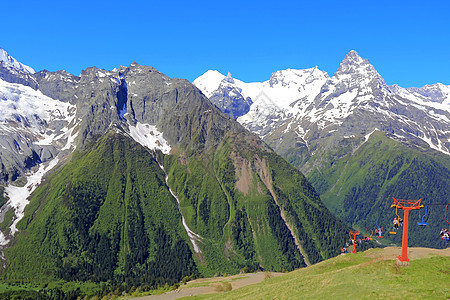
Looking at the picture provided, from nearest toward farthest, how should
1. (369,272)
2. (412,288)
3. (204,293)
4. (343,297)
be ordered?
(412,288)
(343,297)
(369,272)
(204,293)

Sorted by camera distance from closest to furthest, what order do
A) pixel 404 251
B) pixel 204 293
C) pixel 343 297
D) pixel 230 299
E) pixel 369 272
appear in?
1. pixel 343 297
2. pixel 404 251
3. pixel 369 272
4. pixel 230 299
5. pixel 204 293

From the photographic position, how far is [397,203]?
76312 mm

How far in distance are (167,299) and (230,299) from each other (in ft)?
250

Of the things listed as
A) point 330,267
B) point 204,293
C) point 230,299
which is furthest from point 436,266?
point 204,293

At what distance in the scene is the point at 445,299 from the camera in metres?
68.5

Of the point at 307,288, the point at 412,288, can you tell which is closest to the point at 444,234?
the point at 412,288

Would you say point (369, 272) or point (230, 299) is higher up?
point (369, 272)

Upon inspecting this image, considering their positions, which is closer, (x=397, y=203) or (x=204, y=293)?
(x=397, y=203)

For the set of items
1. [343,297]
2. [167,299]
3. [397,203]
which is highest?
[397,203]

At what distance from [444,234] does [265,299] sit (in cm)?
4707

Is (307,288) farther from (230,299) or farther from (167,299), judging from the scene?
(167,299)

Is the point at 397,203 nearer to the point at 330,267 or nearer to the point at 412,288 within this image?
the point at 412,288

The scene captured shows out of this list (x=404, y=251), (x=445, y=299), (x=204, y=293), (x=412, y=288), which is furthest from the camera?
(x=204, y=293)

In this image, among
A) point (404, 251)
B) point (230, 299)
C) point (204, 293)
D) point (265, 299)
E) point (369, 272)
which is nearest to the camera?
point (404, 251)
